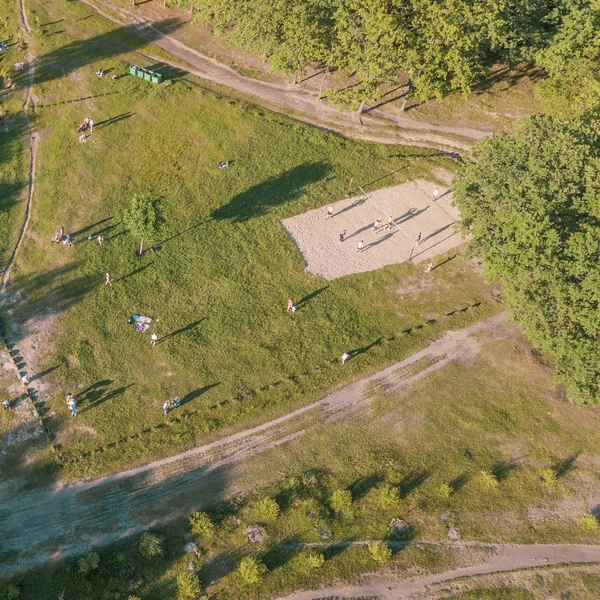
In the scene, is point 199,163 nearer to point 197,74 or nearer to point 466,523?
point 197,74

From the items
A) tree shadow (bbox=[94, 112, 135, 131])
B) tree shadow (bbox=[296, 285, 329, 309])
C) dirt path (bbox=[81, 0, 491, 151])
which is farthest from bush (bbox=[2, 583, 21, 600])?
dirt path (bbox=[81, 0, 491, 151])

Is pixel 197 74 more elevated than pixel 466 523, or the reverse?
pixel 197 74

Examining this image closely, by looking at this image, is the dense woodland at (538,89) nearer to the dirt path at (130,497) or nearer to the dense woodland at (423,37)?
the dense woodland at (423,37)

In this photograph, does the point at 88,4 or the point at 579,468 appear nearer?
the point at 579,468

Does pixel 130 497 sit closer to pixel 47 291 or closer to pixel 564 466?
pixel 47 291

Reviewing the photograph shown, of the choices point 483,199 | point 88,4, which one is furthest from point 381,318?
point 88,4

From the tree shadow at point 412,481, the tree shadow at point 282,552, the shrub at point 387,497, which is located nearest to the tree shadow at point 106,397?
the tree shadow at point 282,552

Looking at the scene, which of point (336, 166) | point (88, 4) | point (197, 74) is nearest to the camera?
point (336, 166)

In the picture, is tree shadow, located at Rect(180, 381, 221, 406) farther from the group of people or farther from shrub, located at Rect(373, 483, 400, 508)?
shrub, located at Rect(373, 483, 400, 508)
